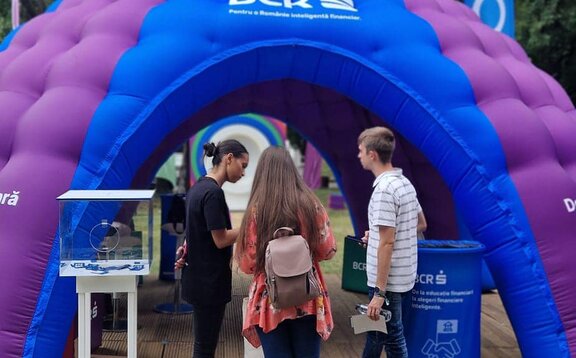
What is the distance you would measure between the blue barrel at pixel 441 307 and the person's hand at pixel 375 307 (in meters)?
0.68

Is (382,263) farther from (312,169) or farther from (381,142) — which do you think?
(312,169)

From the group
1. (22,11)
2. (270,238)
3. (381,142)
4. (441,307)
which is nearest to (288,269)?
(270,238)

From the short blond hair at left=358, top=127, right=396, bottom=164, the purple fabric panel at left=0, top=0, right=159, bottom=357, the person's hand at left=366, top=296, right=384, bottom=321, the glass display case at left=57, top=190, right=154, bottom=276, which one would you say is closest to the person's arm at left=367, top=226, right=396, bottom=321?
the person's hand at left=366, top=296, right=384, bottom=321

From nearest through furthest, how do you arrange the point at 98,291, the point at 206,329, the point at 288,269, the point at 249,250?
the point at 288,269 < the point at 249,250 < the point at 206,329 < the point at 98,291

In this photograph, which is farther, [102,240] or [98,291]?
[102,240]

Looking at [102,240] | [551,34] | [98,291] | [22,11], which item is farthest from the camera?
[22,11]

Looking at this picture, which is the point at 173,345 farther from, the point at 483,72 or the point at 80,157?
the point at 483,72

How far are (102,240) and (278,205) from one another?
1.24m

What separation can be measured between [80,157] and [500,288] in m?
2.85

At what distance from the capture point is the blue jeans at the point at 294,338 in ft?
9.80

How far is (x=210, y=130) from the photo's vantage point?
1605cm

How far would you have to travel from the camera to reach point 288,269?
9.40 feet

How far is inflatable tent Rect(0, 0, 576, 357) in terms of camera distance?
3990mm

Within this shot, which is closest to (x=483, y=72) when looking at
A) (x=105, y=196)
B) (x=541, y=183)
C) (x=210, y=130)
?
(x=541, y=183)
